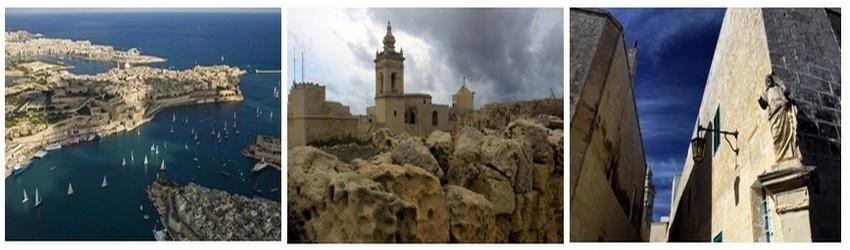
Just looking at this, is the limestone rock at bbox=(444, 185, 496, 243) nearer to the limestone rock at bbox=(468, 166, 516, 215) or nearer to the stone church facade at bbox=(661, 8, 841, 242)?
the limestone rock at bbox=(468, 166, 516, 215)

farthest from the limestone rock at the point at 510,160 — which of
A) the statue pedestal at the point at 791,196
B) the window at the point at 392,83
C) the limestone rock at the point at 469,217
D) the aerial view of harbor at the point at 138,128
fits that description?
the statue pedestal at the point at 791,196

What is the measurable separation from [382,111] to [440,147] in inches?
28.1

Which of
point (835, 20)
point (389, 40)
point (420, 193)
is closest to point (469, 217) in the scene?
point (420, 193)

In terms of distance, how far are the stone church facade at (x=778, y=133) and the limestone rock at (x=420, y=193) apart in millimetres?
2602

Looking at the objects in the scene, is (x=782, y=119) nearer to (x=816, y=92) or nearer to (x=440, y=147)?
(x=816, y=92)

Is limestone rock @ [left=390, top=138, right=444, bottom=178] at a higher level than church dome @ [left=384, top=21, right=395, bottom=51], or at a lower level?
lower

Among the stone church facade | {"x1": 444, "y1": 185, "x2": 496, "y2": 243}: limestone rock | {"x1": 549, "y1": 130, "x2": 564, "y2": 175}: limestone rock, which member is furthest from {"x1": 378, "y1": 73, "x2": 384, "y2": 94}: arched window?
the stone church facade

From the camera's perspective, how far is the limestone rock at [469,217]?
8461 millimetres

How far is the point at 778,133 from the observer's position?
6.66m

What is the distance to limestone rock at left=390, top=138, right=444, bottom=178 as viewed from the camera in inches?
339

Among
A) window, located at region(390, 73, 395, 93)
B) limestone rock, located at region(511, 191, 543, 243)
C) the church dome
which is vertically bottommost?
limestone rock, located at region(511, 191, 543, 243)

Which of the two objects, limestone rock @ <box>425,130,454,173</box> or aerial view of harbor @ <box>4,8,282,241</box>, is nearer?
aerial view of harbor @ <box>4,8,282,241</box>
